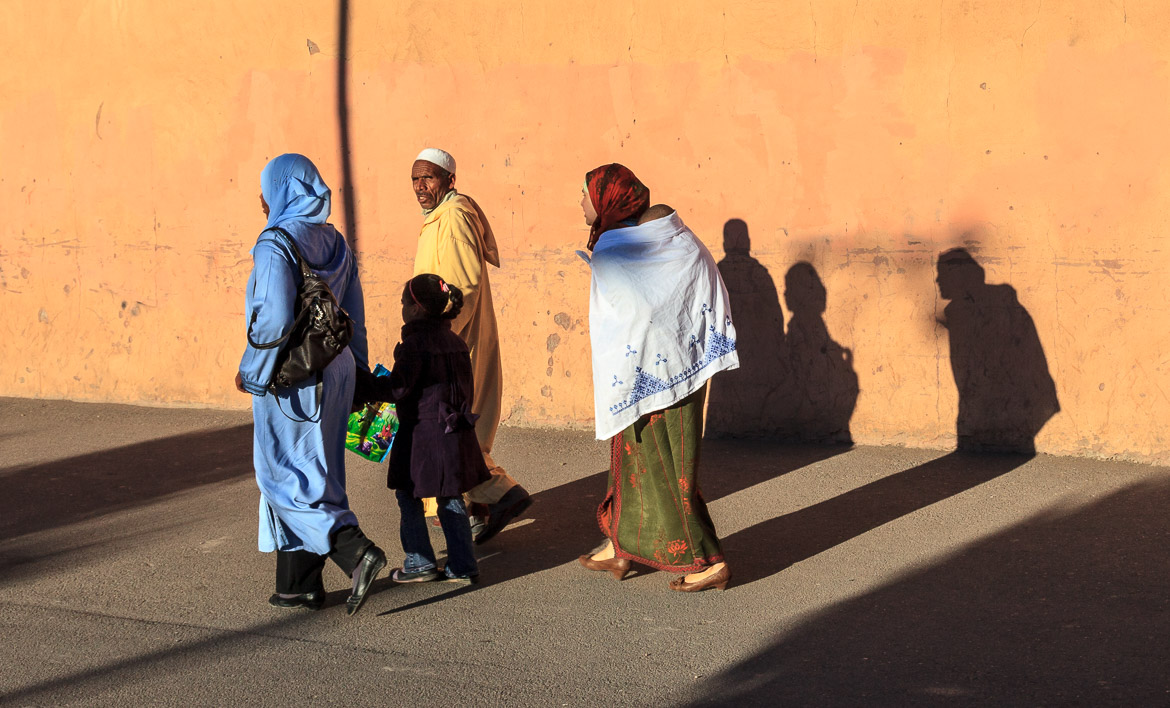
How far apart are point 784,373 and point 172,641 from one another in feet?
14.0

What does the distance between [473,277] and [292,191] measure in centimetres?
134

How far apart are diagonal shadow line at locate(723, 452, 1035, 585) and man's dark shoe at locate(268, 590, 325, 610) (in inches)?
67.3

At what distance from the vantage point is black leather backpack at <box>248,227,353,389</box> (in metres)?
4.39

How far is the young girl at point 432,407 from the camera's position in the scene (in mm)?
4848

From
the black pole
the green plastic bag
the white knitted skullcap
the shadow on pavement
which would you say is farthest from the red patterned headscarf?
the black pole

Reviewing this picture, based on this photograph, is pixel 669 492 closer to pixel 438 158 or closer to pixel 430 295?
pixel 430 295

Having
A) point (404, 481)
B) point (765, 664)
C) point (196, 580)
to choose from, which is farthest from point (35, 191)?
point (765, 664)

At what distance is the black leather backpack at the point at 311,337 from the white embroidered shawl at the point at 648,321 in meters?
1.07

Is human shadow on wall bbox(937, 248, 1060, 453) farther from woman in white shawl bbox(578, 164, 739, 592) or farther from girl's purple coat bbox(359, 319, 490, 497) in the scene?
girl's purple coat bbox(359, 319, 490, 497)

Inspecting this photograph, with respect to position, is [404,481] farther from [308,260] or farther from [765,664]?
[765,664]

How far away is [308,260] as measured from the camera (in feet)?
14.9

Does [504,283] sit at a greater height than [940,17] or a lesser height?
lesser

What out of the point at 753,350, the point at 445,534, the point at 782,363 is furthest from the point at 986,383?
the point at 445,534

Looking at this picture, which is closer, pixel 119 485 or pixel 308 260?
pixel 308 260
